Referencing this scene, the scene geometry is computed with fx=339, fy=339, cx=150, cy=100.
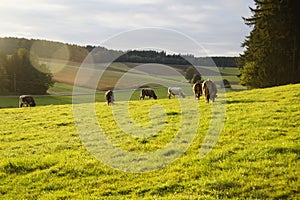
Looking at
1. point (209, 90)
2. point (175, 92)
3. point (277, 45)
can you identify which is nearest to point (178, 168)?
point (209, 90)

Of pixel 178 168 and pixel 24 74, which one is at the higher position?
pixel 24 74

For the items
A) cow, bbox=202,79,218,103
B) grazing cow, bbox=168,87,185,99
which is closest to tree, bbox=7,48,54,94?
grazing cow, bbox=168,87,185,99

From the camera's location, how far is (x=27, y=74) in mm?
79750

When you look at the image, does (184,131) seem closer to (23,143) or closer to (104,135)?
(104,135)

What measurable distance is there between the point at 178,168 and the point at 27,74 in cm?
7593

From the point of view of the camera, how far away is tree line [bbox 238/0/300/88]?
41.0 metres

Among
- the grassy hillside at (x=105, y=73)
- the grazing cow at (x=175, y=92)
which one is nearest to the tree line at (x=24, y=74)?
the grassy hillside at (x=105, y=73)

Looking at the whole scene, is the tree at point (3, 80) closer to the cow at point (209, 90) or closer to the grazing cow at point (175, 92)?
the grazing cow at point (175, 92)

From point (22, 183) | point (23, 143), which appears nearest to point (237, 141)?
point (22, 183)

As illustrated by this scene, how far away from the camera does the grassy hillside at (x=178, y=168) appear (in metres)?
8.71

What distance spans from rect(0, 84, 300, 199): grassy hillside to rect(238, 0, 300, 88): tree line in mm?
27733

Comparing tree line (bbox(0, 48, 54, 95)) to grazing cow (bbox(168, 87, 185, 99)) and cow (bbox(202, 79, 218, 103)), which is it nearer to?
grazing cow (bbox(168, 87, 185, 99))

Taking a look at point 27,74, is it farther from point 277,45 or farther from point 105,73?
point 277,45

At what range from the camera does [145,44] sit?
17656 mm
